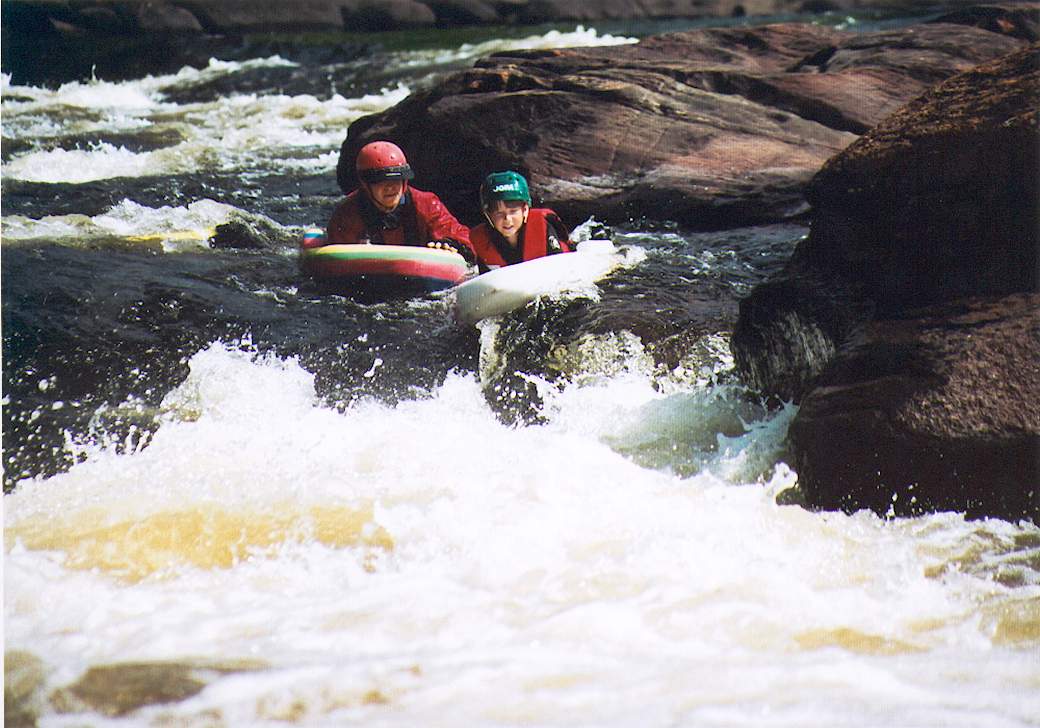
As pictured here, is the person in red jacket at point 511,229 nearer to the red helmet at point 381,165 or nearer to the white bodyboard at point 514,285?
the white bodyboard at point 514,285

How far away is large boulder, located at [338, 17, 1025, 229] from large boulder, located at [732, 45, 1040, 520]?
313cm

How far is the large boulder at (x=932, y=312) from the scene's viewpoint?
363 cm

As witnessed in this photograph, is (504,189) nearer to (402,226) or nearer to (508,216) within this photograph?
(508,216)

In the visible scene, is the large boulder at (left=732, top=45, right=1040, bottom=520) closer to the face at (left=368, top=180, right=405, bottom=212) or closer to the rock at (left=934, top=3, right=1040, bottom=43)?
the face at (left=368, top=180, right=405, bottom=212)

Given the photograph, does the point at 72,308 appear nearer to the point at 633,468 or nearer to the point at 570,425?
the point at 570,425

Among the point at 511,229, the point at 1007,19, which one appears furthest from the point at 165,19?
the point at 511,229

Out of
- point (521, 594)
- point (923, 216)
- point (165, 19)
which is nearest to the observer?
point (521, 594)

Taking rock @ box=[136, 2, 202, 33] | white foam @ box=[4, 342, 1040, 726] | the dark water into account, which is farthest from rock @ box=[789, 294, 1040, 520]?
rock @ box=[136, 2, 202, 33]

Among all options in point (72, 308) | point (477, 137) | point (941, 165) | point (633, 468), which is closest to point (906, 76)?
point (477, 137)

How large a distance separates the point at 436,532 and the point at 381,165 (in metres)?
3.30

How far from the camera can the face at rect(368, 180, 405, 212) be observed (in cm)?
659

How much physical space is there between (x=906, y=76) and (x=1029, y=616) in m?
6.41

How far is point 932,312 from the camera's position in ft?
12.9

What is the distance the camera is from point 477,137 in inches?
305
